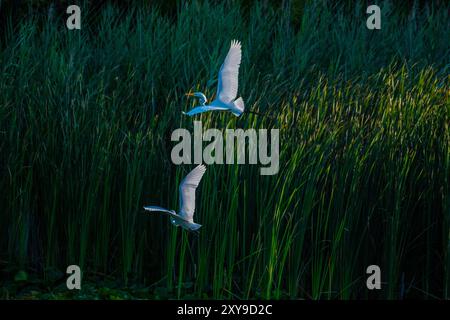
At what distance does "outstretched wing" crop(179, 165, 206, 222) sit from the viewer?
4777mm

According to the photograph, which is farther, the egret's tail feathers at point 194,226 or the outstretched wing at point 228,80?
the outstretched wing at point 228,80

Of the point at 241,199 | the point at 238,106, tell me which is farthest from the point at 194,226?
the point at 238,106

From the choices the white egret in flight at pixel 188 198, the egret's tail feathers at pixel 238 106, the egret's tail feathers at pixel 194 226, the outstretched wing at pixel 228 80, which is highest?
the outstretched wing at pixel 228 80

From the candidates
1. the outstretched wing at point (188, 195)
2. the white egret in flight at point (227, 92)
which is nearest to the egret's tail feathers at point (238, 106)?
the white egret in flight at point (227, 92)

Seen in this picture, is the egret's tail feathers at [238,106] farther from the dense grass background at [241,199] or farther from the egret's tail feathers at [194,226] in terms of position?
the egret's tail feathers at [194,226]

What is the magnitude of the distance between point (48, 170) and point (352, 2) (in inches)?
209

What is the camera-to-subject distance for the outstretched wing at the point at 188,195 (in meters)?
4.78

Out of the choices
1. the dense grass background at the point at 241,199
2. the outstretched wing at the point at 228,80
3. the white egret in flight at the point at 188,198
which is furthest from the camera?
the dense grass background at the point at 241,199

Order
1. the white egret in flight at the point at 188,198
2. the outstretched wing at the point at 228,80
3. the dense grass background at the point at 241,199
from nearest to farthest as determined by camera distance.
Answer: the white egret in flight at the point at 188,198
the outstretched wing at the point at 228,80
the dense grass background at the point at 241,199

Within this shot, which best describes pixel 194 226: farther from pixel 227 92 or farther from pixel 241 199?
pixel 227 92

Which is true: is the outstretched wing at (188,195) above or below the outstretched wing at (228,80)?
below

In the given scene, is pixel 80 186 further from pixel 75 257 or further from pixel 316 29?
pixel 316 29

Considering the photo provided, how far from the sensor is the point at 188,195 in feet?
15.7

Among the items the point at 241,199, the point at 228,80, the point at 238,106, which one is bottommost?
the point at 241,199
